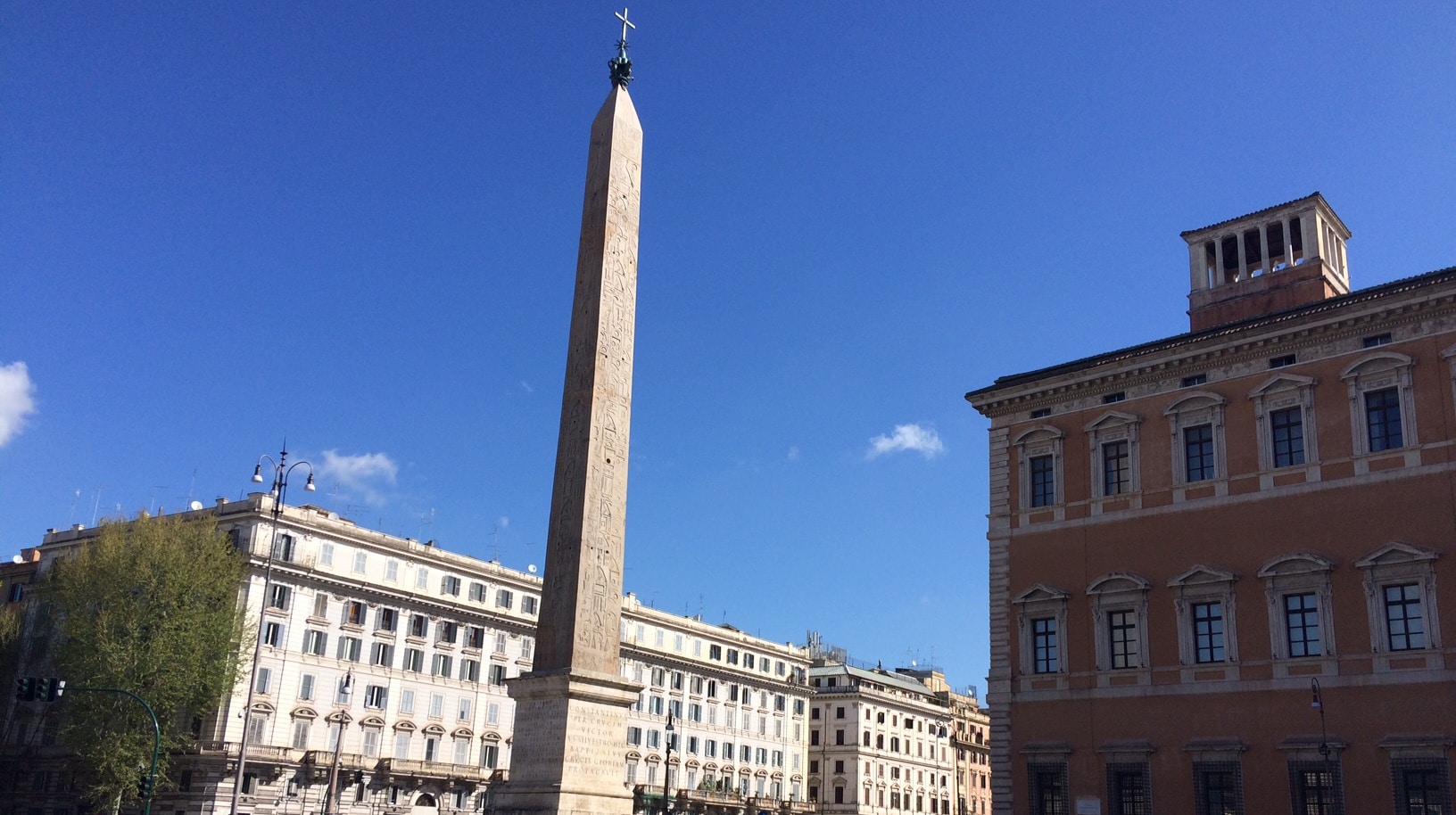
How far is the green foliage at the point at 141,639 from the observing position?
44.0m

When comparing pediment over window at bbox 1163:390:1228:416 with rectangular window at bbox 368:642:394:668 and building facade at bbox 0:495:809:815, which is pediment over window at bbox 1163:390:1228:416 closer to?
building facade at bbox 0:495:809:815

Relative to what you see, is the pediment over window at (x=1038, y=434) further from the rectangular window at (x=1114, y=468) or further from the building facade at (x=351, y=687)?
the building facade at (x=351, y=687)

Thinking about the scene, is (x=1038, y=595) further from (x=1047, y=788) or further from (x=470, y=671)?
(x=470, y=671)

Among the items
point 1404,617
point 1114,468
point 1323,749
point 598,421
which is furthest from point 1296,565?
point 598,421

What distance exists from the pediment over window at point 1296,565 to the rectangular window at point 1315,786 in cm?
421

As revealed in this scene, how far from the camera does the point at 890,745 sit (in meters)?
85.0

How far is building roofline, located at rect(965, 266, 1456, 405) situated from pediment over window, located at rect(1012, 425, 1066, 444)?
1.43m

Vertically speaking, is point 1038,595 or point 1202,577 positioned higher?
point 1202,577

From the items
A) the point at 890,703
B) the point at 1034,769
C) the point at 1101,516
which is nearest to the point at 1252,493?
the point at 1101,516

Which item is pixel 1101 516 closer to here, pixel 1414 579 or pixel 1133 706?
pixel 1133 706

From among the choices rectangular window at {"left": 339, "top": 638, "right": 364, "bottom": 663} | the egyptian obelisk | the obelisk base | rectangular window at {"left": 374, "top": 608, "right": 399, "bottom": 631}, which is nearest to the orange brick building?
the egyptian obelisk

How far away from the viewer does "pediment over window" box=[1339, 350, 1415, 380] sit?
27548 millimetres

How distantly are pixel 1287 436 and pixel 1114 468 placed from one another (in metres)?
4.41

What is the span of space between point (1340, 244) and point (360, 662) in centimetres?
4122
